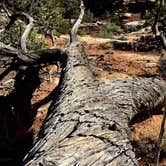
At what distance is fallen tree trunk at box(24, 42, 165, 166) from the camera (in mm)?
2621

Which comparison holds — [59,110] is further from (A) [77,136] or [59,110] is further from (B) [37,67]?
(B) [37,67]

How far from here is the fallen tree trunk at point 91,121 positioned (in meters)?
2.62

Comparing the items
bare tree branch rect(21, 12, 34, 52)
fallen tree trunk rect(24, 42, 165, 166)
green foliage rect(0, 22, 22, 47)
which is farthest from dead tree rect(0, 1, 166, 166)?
green foliage rect(0, 22, 22, 47)

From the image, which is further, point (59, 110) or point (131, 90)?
point (131, 90)

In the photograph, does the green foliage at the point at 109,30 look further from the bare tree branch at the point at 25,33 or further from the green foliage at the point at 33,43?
the bare tree branch at the point at 25,33

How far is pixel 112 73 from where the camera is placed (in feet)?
28.3

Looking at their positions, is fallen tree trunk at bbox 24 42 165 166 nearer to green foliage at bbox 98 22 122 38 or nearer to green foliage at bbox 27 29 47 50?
green foliage at bbox 27 29 47 50

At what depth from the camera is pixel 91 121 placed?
3238 millimetres

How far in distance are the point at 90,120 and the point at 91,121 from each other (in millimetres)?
27

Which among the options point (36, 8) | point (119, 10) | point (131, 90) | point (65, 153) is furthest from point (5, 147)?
point (119, 10)

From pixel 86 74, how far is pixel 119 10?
20226 mm

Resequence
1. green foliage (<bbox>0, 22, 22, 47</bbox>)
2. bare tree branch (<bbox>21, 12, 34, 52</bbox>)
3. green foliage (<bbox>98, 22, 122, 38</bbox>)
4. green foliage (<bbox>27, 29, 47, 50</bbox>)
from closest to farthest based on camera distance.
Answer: bare tree branch (<bbox>21, 12, 34, 52</bbox>)
green foliage (<bbox>0, 22, 22, 47</bbox>)
green foliage (<bbox>27, 29, 47, 50</bbox>)
green foliage (<bbox>98, 22, 122, 38</bbox>)

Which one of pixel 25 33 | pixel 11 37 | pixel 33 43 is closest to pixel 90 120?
pixel 25 33

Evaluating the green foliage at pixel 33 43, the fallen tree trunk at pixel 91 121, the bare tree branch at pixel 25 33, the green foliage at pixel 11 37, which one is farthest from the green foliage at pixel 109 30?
the fallen tree trunk at pixel 91 121
